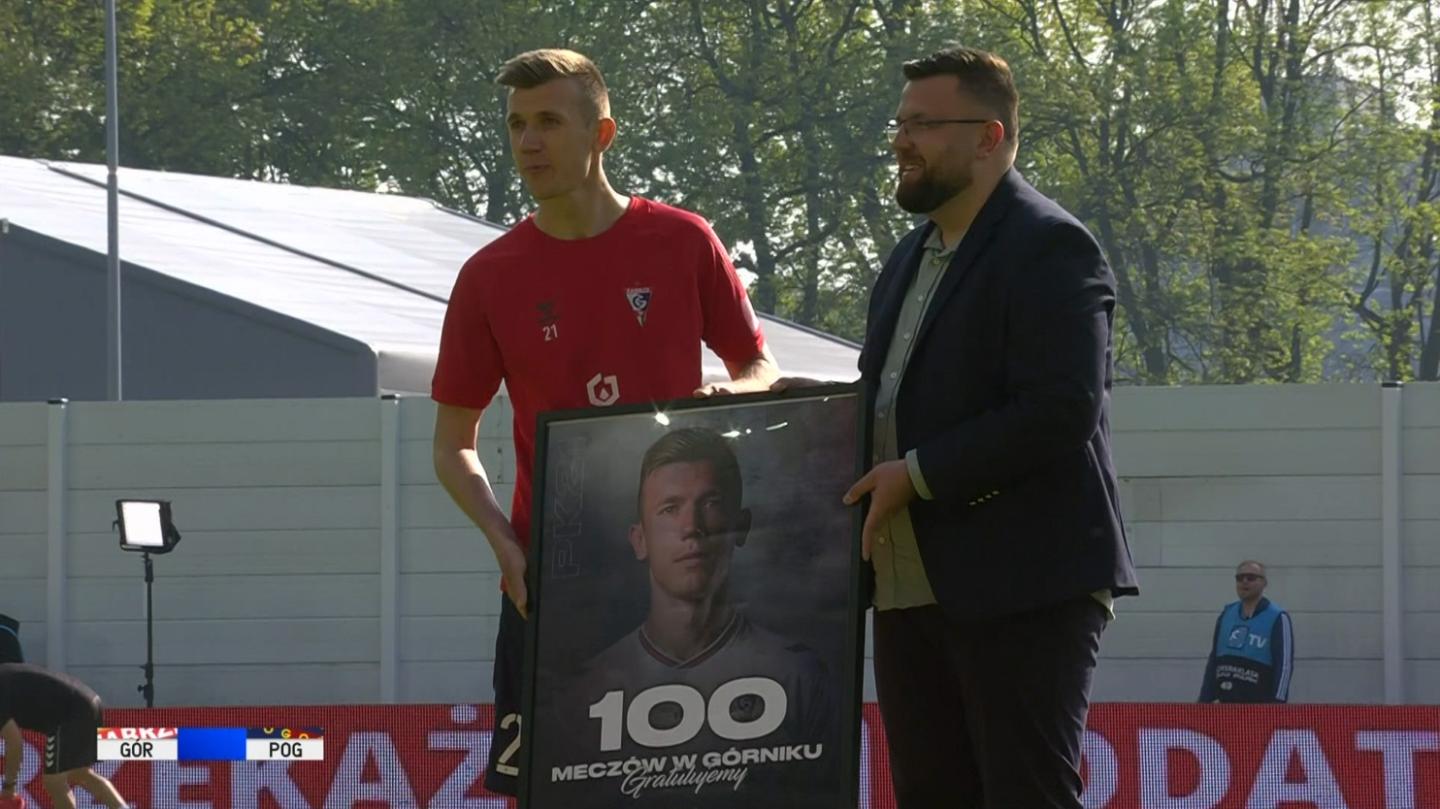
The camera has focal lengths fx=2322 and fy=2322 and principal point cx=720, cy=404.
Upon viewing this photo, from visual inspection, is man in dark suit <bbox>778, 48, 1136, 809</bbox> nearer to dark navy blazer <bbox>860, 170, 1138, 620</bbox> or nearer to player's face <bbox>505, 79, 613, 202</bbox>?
dark navy blazer <bbox>860, 170, 1138, 620</bbox>

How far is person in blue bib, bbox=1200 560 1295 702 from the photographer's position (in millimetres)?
12281

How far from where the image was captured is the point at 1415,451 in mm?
12688

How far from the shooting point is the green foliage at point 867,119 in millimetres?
37625

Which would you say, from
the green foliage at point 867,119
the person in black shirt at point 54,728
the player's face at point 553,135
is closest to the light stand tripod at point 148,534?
the person in black shirt at point 54,728

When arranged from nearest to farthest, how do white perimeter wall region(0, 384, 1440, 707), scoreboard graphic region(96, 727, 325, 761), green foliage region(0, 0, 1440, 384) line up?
scoreboard graphic region(96, 727, 325, 761), white perimeter wall region(0, 384, 1440, 707), green foliage region(0, 0, 1440, 384)

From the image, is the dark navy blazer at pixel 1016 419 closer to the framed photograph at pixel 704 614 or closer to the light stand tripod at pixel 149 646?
the framed photograph at pixel 704 614

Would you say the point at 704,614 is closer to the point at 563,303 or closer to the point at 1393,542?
the point at 563,303

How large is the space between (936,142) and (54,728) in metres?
6.34

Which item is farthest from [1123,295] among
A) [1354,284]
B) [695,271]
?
[695,271]

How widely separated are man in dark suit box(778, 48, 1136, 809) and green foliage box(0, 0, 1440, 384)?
33300 mm

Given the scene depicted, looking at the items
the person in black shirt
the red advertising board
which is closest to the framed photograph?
the red advertising board

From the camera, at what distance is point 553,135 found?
4.14 meters

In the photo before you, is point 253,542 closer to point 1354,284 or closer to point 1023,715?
point 1023,715

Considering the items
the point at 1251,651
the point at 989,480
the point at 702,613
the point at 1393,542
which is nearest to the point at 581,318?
the point at 702,613
